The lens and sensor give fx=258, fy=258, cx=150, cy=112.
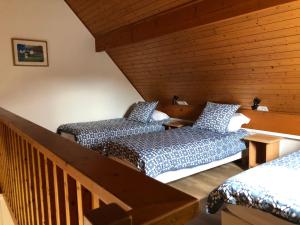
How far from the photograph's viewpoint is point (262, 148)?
3605mm

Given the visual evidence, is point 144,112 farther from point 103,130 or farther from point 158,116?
point 103,130

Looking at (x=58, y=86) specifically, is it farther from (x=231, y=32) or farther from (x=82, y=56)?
(x=231, y=32)

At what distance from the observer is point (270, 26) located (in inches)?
99.3

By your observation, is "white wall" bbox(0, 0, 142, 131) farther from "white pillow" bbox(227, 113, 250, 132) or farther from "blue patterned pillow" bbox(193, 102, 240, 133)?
"white pillow" bbox(227, 113, 250, 132)

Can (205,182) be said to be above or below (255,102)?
below

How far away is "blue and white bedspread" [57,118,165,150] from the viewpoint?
3.80 meters

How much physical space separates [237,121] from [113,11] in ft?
7.78

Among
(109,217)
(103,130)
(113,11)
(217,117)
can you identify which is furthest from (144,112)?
(109,217)

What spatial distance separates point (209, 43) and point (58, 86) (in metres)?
2.68

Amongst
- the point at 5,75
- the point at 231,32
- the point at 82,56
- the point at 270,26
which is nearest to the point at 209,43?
the point at 231,32

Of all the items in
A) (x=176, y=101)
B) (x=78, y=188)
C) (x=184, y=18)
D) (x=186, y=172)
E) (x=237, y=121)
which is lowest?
(x=186, y=172)

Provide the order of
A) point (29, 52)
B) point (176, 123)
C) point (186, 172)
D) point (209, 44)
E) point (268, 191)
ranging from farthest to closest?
point (176, 123), point (29, 52), point (209, 44), point (186, 172), point (268, 191)

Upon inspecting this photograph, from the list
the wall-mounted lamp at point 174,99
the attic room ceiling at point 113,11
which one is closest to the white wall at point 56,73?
the attic room ceiling at point 113,11

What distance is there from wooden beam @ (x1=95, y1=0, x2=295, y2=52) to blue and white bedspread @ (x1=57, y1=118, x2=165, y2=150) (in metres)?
1.33
